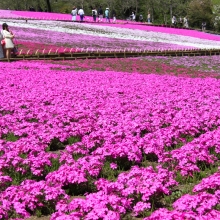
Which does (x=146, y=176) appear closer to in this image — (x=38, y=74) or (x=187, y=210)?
(x=187, y=210)

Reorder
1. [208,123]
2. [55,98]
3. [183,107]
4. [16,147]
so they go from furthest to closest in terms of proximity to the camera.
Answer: [55,98], [183,107], [208,123], [16,147]

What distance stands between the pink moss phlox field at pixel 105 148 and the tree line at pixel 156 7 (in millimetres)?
75297

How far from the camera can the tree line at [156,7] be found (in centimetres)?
8781

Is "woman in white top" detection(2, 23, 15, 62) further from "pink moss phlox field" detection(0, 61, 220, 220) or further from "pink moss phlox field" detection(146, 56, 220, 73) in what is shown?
"pink moss phlox field" detection(146, 56, 220, 73)

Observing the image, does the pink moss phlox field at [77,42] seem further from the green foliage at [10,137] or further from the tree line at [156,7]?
the tree line at [156,7]

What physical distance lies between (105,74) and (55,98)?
24.7ft

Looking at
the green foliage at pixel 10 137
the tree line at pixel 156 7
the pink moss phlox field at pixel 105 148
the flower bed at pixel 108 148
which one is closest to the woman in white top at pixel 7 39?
the flower bed at pixel 108 148

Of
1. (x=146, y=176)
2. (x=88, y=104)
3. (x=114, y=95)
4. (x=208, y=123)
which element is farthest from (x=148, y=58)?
(x=146, y=176)

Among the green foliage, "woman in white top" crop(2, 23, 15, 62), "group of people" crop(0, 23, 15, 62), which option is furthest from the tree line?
the green foliage

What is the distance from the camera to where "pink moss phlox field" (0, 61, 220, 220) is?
20.0 feet

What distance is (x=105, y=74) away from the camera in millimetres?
21469

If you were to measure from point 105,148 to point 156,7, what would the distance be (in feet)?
293

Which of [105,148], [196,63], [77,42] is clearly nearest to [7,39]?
[77,42]

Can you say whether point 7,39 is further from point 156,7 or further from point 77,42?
point 156,7
